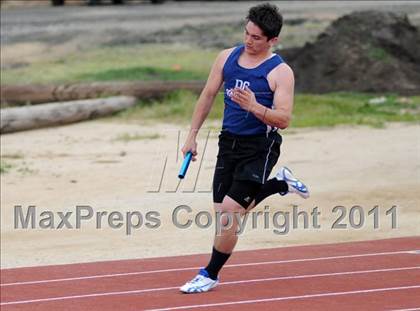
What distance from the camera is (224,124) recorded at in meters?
8.45

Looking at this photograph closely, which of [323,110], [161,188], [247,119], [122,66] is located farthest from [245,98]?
[122,66]

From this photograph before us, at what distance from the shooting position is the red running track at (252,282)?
8352 millimetres

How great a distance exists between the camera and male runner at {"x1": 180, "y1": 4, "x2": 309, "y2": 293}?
319 inches

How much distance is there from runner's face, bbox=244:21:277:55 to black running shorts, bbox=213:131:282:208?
59 centimetres

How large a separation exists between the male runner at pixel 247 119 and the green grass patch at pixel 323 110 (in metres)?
10.9

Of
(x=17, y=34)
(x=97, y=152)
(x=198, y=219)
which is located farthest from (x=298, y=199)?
(x=17, y=34)

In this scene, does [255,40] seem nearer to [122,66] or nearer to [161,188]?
[161,188]

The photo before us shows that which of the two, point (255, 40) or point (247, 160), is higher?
point (255, 40)

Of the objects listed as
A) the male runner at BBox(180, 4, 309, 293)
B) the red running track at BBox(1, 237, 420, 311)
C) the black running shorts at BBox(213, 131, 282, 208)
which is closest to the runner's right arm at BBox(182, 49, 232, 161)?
the male runner at BBox(180, 4, 309, 293)

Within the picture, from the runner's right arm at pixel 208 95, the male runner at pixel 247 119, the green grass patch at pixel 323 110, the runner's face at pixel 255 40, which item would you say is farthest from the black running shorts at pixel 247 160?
the green grass patch at pixel 323 110

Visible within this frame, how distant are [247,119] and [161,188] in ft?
22.3

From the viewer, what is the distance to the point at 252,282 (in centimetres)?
913

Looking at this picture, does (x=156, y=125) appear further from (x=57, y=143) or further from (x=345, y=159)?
(x=345, y=159)

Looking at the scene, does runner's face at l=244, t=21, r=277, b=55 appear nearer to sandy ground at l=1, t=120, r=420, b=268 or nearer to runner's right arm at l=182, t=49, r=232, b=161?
runner's right arm at l=182, t=49, r=232, b=161
